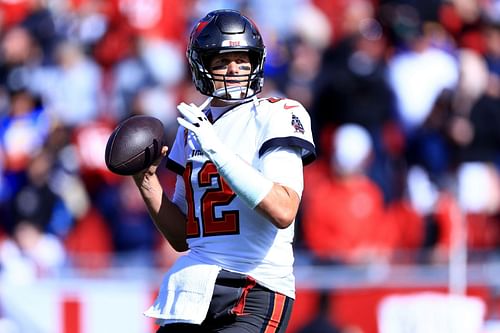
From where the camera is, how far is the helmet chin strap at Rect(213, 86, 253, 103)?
458 centimetres

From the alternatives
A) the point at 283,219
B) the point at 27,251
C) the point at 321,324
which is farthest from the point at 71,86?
the point at 283,219

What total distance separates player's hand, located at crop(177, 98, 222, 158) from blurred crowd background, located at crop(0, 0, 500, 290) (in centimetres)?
452

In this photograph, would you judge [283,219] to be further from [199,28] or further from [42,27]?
[42,27]

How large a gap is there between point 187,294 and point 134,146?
0.62m

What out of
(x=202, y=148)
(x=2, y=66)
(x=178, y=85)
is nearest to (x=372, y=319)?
(x=178, y=85)

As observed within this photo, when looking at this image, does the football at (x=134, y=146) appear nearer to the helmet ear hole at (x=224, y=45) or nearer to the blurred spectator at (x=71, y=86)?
the helmet ear hole at (x=224, y=45)

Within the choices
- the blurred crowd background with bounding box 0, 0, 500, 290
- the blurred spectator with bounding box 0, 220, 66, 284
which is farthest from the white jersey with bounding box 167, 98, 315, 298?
the blurred spectator with bounding box 0, 220, 66, 284

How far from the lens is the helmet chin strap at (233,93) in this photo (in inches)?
180

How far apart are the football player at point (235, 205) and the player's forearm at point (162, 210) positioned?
0.24 m

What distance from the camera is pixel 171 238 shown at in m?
4.95

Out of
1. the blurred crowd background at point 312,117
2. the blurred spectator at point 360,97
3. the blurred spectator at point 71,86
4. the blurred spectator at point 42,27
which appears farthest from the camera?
the blurred spectator at point 42,27

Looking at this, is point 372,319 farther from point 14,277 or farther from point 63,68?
→ point 63,68

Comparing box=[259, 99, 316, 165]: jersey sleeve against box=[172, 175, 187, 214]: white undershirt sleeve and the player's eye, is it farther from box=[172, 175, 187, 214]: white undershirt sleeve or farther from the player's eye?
box=[172, 175, 187, 214]: white undershirt sleeve

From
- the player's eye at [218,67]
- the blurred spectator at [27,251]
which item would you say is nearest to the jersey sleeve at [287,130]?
the player's eye at [218,67]
